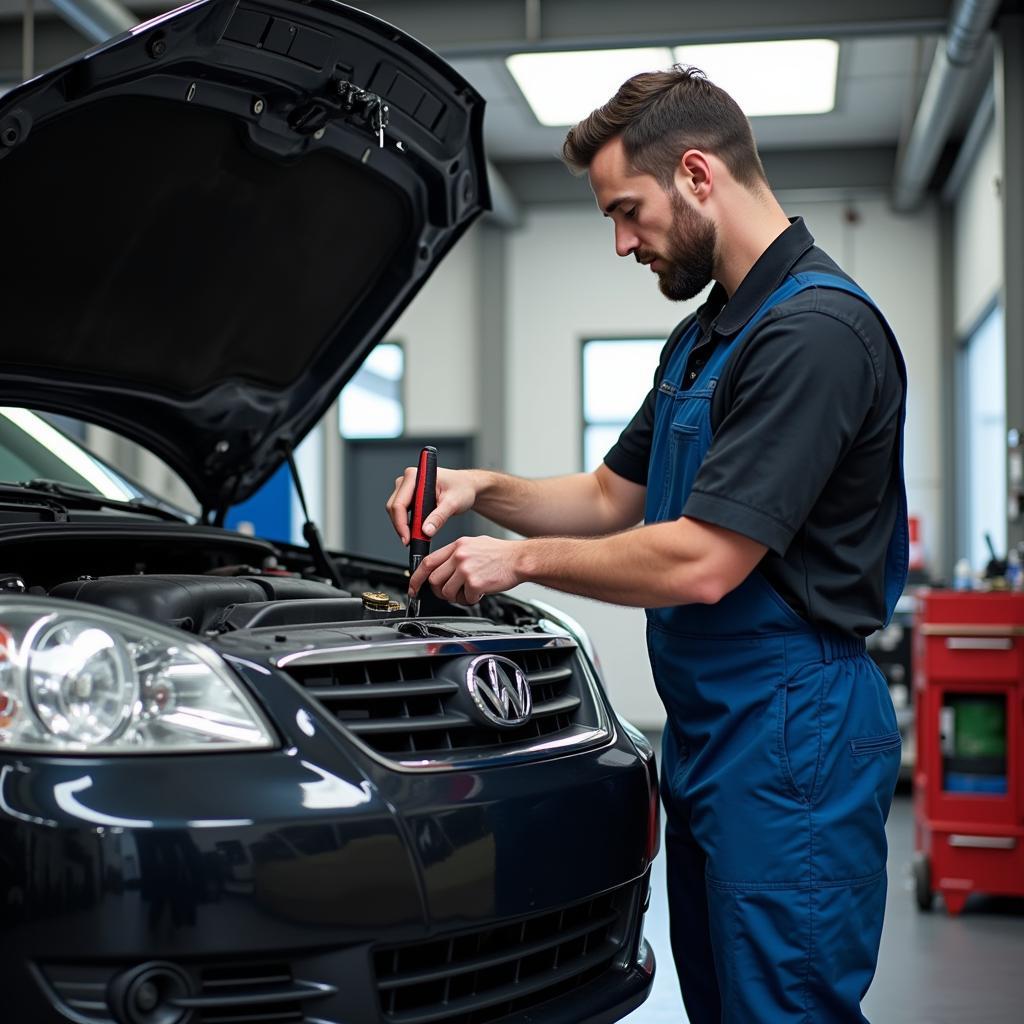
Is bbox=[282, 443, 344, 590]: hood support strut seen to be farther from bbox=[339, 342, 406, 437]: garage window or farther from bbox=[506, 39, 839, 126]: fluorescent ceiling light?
bbox=[339, 342, 406, 437]: garage window

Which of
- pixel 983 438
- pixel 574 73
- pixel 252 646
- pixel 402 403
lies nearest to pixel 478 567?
pixel 252 646

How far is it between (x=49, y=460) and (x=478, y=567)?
3.97ft

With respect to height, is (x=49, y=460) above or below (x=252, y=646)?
above

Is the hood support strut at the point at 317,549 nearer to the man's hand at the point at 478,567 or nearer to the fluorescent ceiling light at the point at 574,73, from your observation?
the man's hand at the point at 478,567

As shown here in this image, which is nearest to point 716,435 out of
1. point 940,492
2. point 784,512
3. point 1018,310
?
point 784,512

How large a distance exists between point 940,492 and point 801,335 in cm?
748

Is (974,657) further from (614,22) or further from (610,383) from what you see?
(610,383)

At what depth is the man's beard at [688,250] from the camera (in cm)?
156

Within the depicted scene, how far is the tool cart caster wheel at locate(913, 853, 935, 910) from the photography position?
Result: 3717 millimetres

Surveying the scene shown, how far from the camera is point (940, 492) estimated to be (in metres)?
8.44

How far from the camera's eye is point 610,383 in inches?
357

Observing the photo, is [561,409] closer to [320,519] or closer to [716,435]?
[320,519]

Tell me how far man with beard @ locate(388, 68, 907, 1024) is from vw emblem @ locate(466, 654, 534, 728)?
0.30 feet

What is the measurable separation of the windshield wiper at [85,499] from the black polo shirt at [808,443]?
120cm
